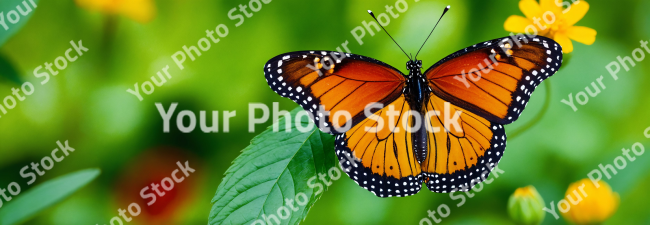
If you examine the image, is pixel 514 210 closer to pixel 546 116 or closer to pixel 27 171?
pixel 546 116

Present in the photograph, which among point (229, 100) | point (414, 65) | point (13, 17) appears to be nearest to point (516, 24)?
point (414, 65)

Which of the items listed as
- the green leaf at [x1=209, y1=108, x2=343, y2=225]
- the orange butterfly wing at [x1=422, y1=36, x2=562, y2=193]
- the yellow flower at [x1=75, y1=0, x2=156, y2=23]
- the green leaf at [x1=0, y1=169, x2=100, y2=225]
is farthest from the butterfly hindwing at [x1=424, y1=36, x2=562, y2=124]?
the yellow flower at [x1=75, y1=0, x2=156, y2=23]

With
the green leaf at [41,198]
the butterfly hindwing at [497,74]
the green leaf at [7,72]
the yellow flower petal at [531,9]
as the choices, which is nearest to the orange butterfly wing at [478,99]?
the butterfly hindwing at [497,74]

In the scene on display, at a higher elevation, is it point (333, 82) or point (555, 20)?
point (333, 82)

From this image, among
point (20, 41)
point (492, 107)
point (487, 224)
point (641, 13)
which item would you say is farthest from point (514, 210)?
point (20, 41)

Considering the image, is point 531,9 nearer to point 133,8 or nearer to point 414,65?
point 414,65

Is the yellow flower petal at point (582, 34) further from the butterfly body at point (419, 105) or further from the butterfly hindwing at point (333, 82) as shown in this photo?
the butterfly hindwing at point (333, 82)
